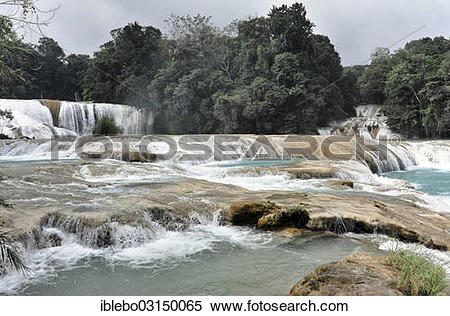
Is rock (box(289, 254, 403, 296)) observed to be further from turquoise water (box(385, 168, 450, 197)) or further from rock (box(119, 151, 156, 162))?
Result: rock (box(119, 151, 156, 162))

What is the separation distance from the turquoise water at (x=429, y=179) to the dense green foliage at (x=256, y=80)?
29.7 ft

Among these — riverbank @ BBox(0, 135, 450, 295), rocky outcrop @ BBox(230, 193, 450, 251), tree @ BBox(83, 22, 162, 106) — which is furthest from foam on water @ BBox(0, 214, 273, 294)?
tree @ BBox(83, 22, 162, 106)

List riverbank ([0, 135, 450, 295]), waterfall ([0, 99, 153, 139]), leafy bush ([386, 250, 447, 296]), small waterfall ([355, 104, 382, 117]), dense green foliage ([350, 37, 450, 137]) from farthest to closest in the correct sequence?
small waterfall ([355, 104, 382, 117]) < dense green foliage ([350, 37, 450, 137]) < waterfall ([0, 99, 153, 139]) < riverbank ([0, 135, 450, 295]) < leafy bush ([386, 250, 447, 296])

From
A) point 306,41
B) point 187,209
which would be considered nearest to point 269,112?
point 306,41

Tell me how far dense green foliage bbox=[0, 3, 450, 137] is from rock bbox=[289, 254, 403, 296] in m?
20.7

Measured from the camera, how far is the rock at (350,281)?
2.53 m

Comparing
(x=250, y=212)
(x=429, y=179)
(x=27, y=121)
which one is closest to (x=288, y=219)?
(x=250, y=212)

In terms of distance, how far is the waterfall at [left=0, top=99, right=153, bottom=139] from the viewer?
1763cm

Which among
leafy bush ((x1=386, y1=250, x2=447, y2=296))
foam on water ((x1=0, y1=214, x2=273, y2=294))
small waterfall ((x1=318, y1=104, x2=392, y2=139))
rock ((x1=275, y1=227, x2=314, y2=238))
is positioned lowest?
foam on water ((x1=0, y1=214, x2=273, y2=294))

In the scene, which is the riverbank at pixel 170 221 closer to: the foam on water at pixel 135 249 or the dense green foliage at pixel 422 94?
the foam on water at pixel 135 249

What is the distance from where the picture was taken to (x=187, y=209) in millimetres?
5609

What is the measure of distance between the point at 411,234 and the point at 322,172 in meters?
5.02

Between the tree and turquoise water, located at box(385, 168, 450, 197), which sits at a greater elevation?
the tree

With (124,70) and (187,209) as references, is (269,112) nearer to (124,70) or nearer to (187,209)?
(124,70)
